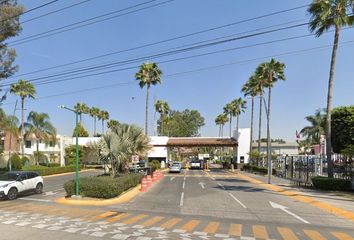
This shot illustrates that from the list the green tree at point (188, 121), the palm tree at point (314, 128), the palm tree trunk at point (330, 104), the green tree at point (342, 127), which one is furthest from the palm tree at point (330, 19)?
the green tree at point (188, 121)

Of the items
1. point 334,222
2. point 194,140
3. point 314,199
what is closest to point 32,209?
point 334,222

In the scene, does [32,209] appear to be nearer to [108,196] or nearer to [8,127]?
[108,196]

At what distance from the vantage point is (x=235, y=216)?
17359 mm

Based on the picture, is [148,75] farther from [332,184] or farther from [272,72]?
[332,184]

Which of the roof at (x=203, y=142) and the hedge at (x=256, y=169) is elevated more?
the roof at (x=203, y=142)

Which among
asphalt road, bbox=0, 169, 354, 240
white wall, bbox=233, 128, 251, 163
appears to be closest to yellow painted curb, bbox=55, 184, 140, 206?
asphalt road, bbox=0, 169, 354, 240

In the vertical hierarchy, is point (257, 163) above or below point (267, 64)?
below

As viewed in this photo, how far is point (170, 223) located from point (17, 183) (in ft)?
45.4

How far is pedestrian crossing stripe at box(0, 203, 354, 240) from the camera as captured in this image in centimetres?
1306

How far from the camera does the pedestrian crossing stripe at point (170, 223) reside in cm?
1306

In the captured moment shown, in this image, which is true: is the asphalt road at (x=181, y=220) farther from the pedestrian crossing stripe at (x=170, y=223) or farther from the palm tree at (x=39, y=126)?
the palm tree at (x=39, y=126)

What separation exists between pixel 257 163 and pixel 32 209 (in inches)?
1994

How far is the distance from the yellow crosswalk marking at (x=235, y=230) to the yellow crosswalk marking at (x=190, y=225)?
51.8 inches

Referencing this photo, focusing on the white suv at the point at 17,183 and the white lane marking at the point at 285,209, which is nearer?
the white lane marking at the point at 285,209
